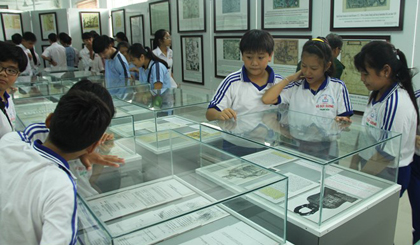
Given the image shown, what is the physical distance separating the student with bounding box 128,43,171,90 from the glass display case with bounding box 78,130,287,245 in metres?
2.53

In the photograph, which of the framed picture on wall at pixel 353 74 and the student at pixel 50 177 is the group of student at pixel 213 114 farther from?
the framed picture on wall at pixel 353 74

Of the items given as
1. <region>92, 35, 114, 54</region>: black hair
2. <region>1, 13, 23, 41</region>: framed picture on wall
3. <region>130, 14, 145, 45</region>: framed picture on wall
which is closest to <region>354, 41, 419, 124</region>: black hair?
<region>92, 35, 114, 54</region>: black hair

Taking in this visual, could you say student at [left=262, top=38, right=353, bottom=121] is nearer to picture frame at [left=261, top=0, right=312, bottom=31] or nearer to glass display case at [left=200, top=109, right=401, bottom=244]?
glass display case at [left=200, top=109, right=401, bottom=244]

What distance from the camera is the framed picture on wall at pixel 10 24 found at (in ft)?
31.4

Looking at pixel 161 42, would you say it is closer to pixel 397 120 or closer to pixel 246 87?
pixel 246 87

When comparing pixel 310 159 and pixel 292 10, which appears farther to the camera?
pixel 292 10

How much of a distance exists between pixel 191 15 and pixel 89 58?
10.9 ft

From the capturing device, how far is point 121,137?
212cm

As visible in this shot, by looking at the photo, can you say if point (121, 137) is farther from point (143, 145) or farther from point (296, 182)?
point (296, 182)

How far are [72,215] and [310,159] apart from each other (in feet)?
3.10

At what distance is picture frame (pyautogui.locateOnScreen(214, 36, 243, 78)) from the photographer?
18.8 ft

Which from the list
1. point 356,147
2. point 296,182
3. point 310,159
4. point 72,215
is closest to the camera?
point 72,215

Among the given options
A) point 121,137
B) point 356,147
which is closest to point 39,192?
point 121,137

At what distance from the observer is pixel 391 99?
74.4 inches
